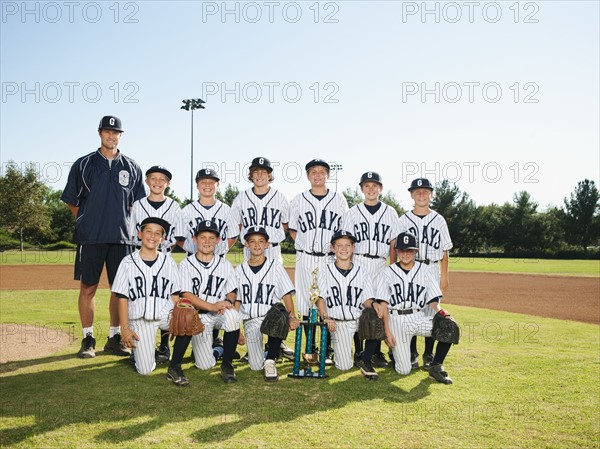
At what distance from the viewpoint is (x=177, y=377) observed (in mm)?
4047

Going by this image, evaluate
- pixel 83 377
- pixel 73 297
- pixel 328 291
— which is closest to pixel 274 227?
pixel 328 291

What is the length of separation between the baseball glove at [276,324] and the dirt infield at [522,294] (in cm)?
768

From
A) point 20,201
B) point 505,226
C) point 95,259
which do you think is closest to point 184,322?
point 95,259

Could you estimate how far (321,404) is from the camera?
3.59 m

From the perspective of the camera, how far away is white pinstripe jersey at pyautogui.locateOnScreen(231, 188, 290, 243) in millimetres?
5301

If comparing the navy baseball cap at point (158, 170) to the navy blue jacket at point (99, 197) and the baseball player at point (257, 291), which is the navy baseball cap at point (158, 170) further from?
the baseball player at point (257, 291)

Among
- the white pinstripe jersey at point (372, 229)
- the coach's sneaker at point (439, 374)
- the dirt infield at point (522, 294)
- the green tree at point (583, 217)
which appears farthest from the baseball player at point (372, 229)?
the green tree at point (583, 217)

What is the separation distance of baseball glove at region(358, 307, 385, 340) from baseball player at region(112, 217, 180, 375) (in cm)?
182

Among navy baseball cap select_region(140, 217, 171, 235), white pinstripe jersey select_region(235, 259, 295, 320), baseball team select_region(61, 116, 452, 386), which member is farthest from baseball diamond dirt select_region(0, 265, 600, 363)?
white pinstripe jersey select_region(235, 259, 295, 320)

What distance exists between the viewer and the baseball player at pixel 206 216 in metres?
5.25

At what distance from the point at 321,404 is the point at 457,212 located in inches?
2325

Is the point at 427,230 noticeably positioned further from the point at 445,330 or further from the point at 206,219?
the point at 206,219

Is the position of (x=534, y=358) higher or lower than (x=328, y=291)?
lower

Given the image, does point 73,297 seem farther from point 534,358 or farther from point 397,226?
point 534,358
